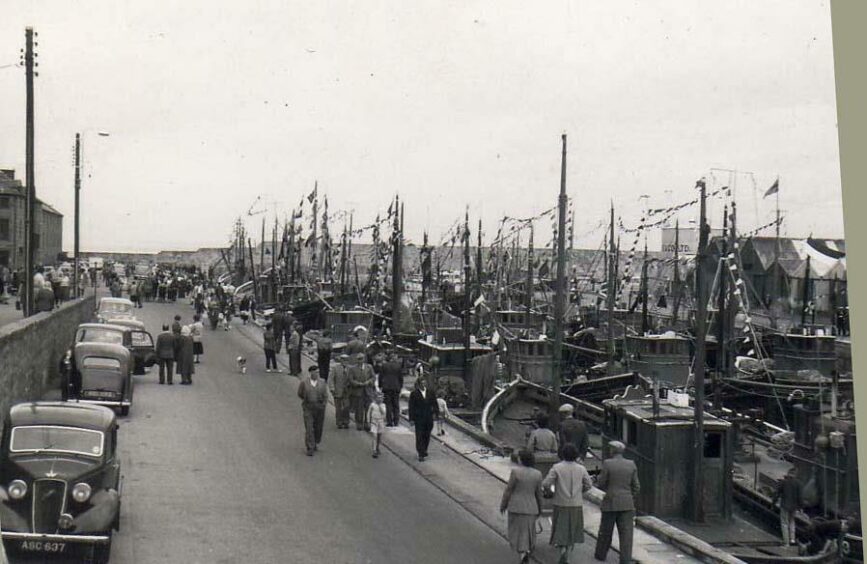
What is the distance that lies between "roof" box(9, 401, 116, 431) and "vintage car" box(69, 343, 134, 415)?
339 inches

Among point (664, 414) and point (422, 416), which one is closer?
point (422, 416)

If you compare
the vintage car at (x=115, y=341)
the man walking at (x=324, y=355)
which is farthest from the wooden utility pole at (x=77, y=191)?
the man walking at (x=324, y=355)

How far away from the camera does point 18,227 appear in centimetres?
5272

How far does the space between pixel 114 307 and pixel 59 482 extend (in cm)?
2525

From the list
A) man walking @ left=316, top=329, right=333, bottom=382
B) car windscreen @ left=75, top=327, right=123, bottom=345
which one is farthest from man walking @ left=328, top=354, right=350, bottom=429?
car windscreen @ left=75, top=327, right=123, bottom=345

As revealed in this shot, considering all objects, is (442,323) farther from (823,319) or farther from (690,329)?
(823,319)

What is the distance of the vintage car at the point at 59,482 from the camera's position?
10.6 metres

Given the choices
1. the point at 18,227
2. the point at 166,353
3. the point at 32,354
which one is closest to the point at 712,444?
the point at 32,354

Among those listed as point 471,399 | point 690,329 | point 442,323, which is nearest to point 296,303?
point 442,323

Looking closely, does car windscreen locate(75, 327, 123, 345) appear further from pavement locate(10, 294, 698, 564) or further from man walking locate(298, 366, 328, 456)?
man walking locate(298, 366, 328, 456)

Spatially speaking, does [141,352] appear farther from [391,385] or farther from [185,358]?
[391,385]

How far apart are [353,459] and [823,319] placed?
175 feet

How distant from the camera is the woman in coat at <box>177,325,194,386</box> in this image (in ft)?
85.5

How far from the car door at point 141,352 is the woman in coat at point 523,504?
18.3 meters
